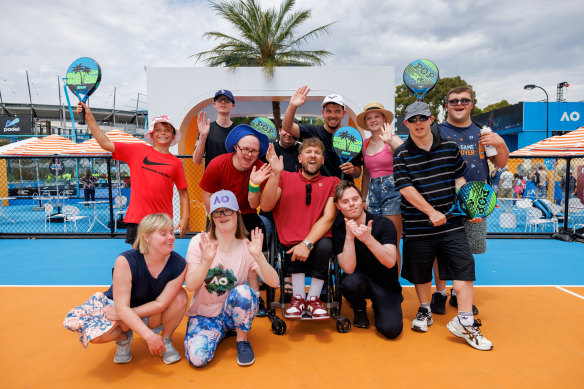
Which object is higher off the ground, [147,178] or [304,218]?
[147,178]

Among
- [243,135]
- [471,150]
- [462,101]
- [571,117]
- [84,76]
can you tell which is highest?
[571,117]

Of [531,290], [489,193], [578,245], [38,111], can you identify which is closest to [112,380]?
[489,193]

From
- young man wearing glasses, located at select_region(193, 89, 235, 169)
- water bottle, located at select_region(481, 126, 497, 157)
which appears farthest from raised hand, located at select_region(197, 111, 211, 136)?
water bottle, located at select_region(481, 126, 497, 157)

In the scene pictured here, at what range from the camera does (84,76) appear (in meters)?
3.38

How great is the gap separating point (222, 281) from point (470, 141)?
2.45 metres

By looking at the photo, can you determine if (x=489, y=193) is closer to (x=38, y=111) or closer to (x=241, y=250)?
(x=241, y=250)

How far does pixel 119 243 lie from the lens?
6.54m

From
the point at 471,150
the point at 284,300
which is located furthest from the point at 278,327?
the point at 471,150

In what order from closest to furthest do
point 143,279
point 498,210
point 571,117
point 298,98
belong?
point 143,279 → point 298,98 → point 498,210 → point 571,117

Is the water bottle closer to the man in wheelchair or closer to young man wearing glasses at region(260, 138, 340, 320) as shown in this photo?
the man in wheelchair

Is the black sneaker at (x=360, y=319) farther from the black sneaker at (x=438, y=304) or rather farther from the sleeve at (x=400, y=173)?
the sleeve at (x=400, y=173)

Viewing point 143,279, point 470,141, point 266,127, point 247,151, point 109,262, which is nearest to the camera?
point 143,279

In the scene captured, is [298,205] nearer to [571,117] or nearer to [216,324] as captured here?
[216,324]

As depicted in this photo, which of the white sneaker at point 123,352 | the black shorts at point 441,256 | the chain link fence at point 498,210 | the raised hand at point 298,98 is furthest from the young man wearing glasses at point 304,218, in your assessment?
the chain link fence at point 498,210
